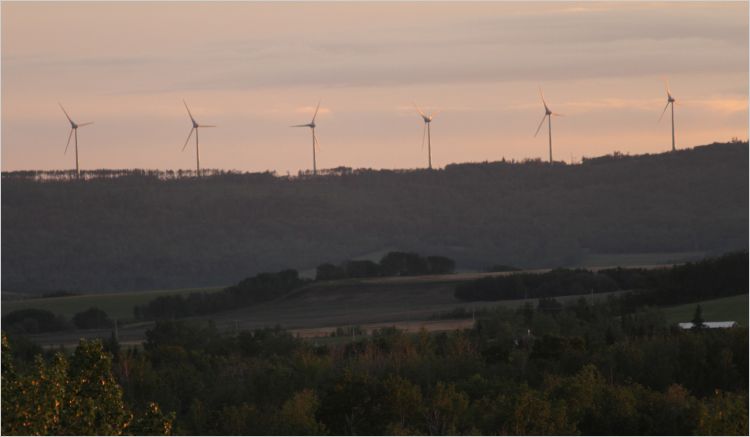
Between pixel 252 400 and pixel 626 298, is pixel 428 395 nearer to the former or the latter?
pixel 252 400

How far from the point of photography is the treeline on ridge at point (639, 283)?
379 feet

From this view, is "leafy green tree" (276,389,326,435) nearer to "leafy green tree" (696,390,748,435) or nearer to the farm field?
"leafy green tree" (696,390,748,435)

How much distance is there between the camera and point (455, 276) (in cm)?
15300

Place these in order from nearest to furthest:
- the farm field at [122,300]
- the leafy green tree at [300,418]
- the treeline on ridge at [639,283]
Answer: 1. the leafy green tree at [300,418]
2. the treeline on ridge at [639,283]
3. the farm field at [122,300]

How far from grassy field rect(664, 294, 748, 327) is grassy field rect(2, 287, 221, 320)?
48.8m

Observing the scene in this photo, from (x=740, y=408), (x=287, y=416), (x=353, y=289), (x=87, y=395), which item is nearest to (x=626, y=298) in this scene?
(x=353, y=289)

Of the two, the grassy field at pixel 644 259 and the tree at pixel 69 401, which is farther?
the grassy field at pixel 644 259

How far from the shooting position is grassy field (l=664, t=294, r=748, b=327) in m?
96.6

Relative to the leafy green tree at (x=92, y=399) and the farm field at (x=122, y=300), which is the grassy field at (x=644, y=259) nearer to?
the farm field at (x=122, y=300)

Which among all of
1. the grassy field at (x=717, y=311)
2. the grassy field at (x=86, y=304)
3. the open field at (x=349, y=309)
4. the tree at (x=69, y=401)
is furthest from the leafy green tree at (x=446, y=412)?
the grassy field at (x=86, y=304)

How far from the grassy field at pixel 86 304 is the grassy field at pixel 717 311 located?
4885 cm

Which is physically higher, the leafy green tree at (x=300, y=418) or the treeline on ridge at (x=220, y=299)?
the treeline on ridge at (x=220, y=299)

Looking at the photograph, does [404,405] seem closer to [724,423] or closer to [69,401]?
[724,423]

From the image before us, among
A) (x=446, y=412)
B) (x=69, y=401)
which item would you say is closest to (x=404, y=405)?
(x=446, y=412)
